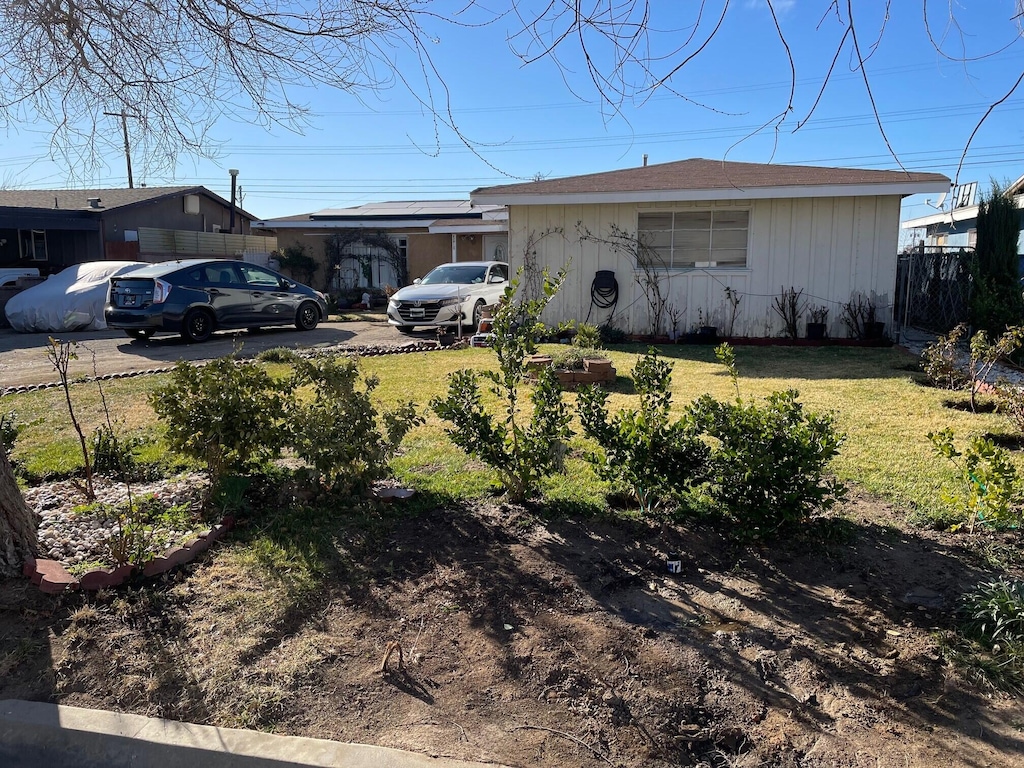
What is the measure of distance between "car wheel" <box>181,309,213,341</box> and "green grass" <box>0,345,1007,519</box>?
4.15 metres

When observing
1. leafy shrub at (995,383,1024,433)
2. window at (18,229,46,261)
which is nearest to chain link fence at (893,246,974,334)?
leafy shrub at (995,383,1024,433)

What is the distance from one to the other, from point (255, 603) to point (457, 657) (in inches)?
42.3

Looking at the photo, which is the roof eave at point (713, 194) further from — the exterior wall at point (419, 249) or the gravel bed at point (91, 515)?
the exterior wall at point (419, 249)

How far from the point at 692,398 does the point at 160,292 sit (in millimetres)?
9966

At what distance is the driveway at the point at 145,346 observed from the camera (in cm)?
1067

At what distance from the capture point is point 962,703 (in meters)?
2.69

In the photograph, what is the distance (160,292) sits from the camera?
13.1m

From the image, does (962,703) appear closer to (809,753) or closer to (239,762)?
(809,753)

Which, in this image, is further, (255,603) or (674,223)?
(674,223)

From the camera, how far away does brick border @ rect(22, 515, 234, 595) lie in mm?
3607

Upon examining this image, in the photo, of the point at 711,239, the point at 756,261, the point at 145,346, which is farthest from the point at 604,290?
the point at 145,346

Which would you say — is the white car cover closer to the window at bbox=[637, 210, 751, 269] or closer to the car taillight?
the car taillight

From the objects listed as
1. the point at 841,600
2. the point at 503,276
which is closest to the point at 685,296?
the point at 503,276

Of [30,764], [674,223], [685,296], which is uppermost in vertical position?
[674,223]
